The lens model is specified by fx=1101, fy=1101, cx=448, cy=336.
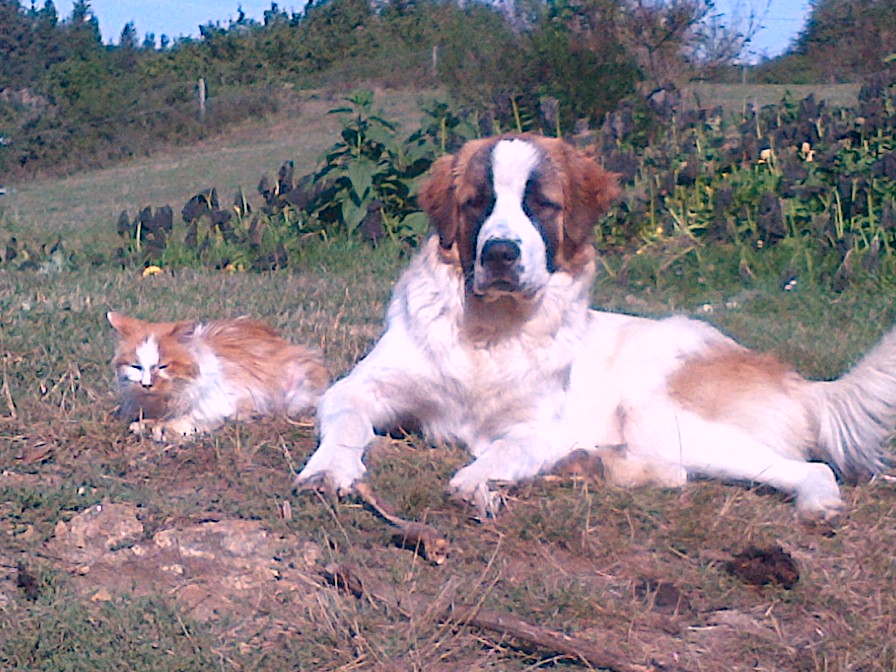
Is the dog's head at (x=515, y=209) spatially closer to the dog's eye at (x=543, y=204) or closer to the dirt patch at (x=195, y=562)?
the dog's eye at (x=543, y=204)

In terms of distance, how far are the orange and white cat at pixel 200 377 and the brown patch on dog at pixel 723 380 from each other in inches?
52.9

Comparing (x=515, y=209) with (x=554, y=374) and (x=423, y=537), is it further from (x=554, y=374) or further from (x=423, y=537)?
(x=423, y=537)

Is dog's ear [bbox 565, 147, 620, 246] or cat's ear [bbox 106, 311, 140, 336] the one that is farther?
cat's ear [bbox 106, 311, 140, 336]

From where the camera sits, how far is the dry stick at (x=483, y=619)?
7.55 feet

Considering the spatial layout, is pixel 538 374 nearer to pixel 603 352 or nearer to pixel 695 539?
pixel 603 352

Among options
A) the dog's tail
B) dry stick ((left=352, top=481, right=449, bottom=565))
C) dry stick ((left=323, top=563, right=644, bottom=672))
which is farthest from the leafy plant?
dry stick ((left=323, top=563, right=644, bottom=672))

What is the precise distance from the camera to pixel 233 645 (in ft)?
7.66

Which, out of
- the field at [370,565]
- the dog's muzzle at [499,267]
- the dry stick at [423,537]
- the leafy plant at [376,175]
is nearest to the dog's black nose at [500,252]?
the dog's muzzle at [499,267]

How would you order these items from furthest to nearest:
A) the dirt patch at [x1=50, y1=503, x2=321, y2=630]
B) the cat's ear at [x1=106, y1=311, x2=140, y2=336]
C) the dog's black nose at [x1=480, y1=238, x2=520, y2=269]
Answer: the cat's ear at [x1=106, y1=311, x2=140, y2=336], the dog's black nose at [x1=480, y1=238, x2=520, y2=269], the dirt patch at [x1=50, y1=503, x2=321, y2=630]

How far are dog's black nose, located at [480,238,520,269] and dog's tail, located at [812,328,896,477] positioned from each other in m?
1.17

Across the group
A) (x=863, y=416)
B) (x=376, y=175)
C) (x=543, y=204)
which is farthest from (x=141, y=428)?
(x=376, y=175)

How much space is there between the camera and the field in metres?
2.34

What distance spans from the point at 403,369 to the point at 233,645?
1.55 meters

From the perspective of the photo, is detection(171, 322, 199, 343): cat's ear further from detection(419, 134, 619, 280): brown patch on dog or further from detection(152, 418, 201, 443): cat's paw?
detection(419, 134, 619, 280): brown patch on dog
